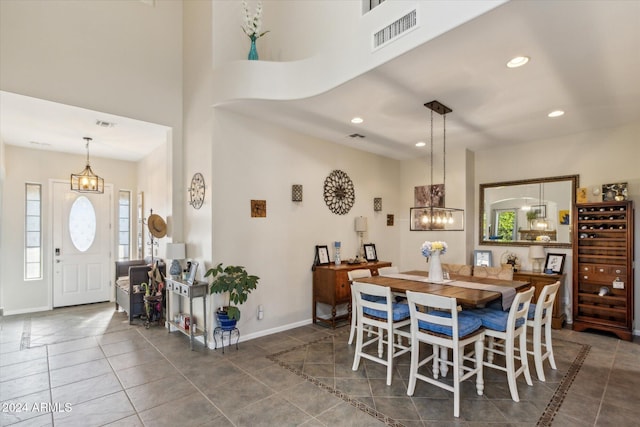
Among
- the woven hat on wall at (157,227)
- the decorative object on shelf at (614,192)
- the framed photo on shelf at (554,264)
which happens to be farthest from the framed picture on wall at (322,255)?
the decorative object on shelf at (614,192)

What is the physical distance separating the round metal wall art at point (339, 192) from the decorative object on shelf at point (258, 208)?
1.15m

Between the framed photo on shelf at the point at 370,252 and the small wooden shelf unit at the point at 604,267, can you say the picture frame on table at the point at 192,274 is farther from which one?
the small wooden shelf unit at the point at 604,267

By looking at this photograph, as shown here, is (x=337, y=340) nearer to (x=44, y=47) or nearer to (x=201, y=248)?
(x=201, y=248)

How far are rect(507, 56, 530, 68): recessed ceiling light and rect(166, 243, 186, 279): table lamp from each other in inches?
162

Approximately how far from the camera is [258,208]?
4375 mm

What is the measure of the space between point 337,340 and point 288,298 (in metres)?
0.92

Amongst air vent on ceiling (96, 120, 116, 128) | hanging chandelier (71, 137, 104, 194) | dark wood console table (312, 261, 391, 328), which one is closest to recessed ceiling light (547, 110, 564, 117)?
dark wood console table (312, 261, 391, 328)

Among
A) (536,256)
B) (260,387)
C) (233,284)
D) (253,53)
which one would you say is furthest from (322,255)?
(536,256)

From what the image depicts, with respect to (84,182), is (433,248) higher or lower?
lower

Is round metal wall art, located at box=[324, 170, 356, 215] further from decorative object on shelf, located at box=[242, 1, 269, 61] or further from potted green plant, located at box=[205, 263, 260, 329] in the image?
decorative object on shelf, located at box=[242, 1, 269, 61]

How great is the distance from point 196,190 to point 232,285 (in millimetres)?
1397

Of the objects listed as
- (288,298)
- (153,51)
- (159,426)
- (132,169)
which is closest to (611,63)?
(288,298)

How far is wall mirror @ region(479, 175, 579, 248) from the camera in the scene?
4891 mm

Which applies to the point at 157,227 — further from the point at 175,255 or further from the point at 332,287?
the point at 332,287
